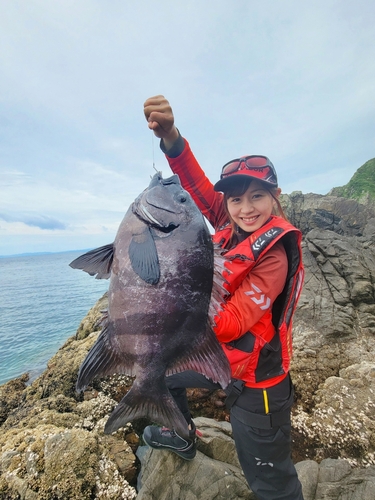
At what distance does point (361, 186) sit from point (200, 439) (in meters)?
40.9

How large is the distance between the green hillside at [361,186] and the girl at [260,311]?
3604 cm

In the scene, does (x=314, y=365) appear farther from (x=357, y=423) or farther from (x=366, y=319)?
(x=366, y=319)

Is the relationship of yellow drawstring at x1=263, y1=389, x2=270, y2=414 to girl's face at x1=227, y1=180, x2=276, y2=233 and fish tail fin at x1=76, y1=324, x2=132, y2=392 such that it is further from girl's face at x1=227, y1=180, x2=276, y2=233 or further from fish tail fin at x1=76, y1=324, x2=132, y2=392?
girl's face at x1=227, y1=180, x2=276, y2=233

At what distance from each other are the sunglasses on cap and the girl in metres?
0.01

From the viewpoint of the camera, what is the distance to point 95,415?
17.0 ft

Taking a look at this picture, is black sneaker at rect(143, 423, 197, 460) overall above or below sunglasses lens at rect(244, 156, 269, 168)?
below

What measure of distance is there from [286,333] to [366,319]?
924 centimetres

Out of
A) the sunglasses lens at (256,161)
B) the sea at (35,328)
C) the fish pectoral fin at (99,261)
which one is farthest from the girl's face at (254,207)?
the sea at (35,328)

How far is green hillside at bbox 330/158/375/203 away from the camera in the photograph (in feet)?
109

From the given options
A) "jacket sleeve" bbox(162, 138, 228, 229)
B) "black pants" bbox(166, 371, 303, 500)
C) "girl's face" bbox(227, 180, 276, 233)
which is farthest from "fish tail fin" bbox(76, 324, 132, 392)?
"jacket sleeve" bbox(162, 138, 228, 229)

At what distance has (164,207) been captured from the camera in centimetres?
214

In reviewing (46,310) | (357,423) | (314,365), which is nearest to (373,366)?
(314,365)

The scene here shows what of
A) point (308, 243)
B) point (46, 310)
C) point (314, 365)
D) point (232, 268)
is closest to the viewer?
point (232, 268)

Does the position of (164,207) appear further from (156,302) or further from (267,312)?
(267,312)
